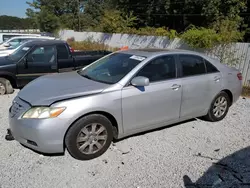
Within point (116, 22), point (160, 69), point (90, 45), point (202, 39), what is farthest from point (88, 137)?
point (90, 45)

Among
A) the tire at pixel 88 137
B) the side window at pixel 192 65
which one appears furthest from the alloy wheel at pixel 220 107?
the tire at pixel 88 137

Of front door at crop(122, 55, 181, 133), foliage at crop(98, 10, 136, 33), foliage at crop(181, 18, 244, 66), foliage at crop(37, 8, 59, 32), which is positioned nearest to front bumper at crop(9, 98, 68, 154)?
front door at crop(122, 55, 181, 133)

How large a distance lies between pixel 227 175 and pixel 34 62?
19.1 feet

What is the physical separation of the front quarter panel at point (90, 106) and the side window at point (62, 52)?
4247mm

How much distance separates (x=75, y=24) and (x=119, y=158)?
118ft

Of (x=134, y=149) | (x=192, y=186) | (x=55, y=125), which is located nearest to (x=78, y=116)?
(x=55, y=125)

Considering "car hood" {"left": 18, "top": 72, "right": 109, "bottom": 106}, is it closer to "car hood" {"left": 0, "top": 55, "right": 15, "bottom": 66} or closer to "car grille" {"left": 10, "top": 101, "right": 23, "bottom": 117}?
"car grille" {"left": 10, "top": 101, "right": 23, "bottom": 117}

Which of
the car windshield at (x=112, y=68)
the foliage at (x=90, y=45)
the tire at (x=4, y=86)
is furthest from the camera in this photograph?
the foliage at (x=90, y=45)

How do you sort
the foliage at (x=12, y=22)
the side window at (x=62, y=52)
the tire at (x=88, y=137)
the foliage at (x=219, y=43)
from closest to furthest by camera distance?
the tire at (x=88, y=137) → the side window at (x=62, y=52) → the foliage at (x=219, y=43) → the foliage at (x=12, y=22)

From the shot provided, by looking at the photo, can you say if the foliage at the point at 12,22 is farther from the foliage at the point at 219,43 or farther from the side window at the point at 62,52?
the foliage at the point at 219,43

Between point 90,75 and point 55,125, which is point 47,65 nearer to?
point 90,75

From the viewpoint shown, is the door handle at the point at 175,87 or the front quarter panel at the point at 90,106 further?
the door handle at the point at 175,87

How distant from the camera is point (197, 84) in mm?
4270

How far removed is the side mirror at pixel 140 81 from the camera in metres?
3.47
